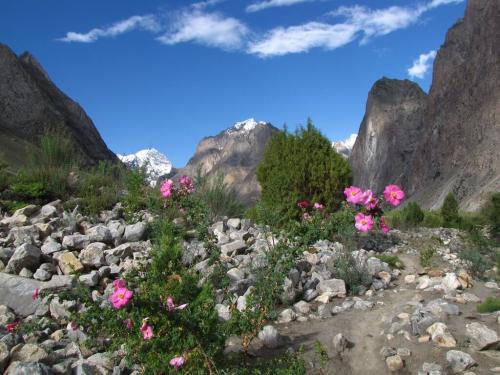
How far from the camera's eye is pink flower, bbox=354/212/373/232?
14.2 feet

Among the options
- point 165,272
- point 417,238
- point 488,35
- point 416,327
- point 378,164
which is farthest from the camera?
point 378,164

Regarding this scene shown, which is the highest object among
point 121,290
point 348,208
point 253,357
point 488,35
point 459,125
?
point 488,35

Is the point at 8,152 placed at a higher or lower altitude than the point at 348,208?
higher

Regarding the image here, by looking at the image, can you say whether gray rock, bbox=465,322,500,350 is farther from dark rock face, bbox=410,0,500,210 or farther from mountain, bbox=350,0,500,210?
dark rock face, bbox=410,0,500,210

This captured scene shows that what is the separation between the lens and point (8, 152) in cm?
4297

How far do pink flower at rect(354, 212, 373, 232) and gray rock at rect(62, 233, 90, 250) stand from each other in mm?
4658

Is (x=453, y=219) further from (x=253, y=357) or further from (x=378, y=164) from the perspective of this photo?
(x=378, y=164)

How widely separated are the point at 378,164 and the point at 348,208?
327 feet

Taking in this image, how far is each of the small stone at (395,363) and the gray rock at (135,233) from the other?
14.7ft

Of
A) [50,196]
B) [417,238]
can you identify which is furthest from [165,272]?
[417,238]

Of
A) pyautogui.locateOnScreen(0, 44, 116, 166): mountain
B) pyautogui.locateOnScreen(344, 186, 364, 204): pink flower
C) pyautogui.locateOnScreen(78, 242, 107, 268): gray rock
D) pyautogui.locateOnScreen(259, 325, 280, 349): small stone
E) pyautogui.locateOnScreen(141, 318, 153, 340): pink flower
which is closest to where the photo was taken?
pyautogui.locateOnScreen(141, 318, 153, 340): pink flower

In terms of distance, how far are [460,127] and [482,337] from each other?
219 feet

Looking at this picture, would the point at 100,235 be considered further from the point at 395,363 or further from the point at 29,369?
the point at 395,363

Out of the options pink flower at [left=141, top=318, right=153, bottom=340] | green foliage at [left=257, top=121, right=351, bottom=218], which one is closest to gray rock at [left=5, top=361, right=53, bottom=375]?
pink flower at [left=141, top=318, right=153, bottom=340]
